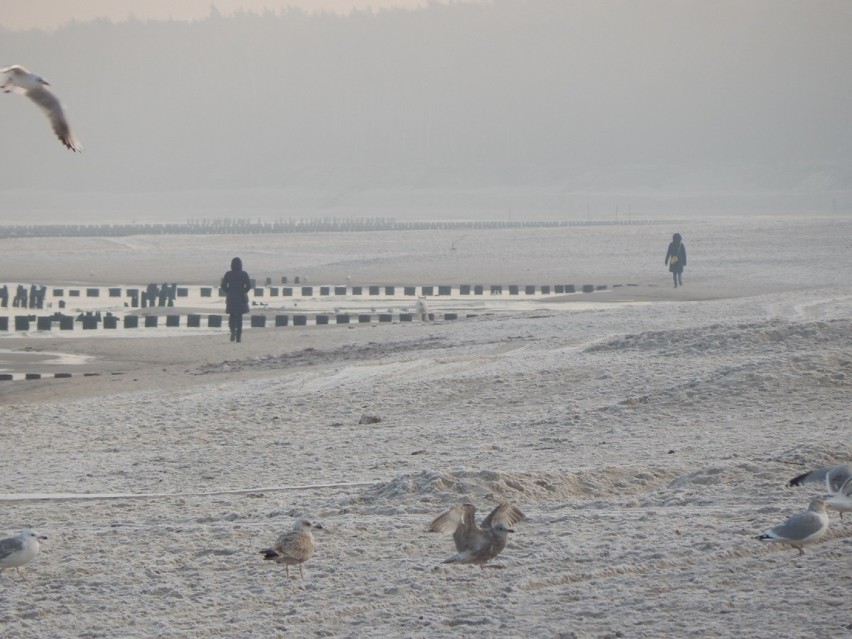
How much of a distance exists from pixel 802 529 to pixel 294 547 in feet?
7.49

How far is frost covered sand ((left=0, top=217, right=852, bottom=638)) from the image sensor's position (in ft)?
20.2

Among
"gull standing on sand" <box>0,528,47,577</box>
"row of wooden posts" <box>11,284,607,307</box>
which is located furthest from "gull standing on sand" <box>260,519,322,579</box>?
"row of wooden posts" <box>11,284,607,307</box>

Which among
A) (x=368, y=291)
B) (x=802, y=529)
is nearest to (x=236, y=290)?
(x=802, y=529)

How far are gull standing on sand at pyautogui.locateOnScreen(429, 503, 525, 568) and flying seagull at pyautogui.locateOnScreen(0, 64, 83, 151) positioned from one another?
289 cm

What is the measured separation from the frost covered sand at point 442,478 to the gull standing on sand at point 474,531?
175 millimetres

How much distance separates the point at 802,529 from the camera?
616cm

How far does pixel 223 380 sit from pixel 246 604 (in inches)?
389

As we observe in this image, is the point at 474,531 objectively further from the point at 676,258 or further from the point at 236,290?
the point at 676,258

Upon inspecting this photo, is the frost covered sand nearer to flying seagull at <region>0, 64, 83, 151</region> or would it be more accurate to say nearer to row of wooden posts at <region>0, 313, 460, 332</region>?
flying seagull at <region>0, 64, 83, 151</region>

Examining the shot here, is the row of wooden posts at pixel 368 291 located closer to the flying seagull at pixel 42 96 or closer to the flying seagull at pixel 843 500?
the flying seagull at pixel 42 96

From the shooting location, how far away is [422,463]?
9.94 meters

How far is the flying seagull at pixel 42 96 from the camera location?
7.54 metres

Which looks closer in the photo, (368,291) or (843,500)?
(843,500)

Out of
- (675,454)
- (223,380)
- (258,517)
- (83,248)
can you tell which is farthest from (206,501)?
(83,248)
